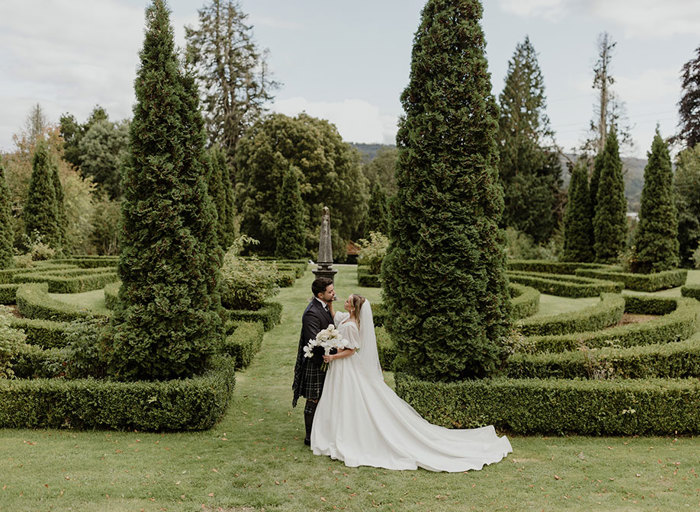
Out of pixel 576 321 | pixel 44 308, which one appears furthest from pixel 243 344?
pixel 576 321

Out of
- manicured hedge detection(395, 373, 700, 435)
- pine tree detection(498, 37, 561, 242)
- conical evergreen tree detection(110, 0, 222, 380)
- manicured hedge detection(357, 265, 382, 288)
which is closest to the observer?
manicured hedge detection(395, 373, 700, 435)

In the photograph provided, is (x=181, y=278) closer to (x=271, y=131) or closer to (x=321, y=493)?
(x=321, y=493)

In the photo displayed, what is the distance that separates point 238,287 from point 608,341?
8315mm

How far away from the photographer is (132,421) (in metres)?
6.51

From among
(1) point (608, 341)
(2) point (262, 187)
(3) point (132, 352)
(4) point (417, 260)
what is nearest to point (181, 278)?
(3) point (132, 352)

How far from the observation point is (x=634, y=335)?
394 inches

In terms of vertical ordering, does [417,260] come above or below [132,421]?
above

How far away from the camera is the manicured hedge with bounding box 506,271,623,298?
57.5 feet

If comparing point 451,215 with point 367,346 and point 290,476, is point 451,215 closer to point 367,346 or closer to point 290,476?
point 367,346

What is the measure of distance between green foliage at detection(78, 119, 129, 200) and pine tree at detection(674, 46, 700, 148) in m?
40.4

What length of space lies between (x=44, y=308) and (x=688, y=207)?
29423 millimetres

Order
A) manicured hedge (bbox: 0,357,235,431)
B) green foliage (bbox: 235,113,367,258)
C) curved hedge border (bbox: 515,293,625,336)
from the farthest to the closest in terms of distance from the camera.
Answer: green foliage (bbox: 235,113,367,258), curved hedge border (bbox: 515,293,625,336), manicured hedge (bbox: 0,357,235,431)

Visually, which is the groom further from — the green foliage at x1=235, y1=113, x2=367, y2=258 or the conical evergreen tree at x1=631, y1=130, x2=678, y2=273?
the green foliage at x1=235, y1=113, x2=367, y2=258

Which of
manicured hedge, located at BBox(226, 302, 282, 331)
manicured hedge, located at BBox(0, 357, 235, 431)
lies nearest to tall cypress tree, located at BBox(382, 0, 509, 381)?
manicured hedge, located at BBox(0, 357, 235, 431)
